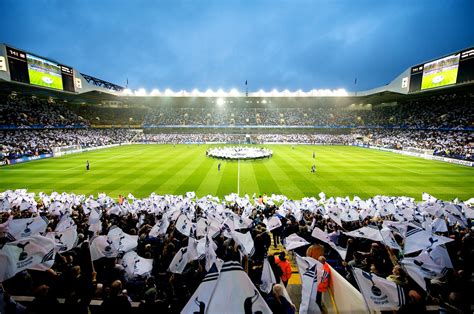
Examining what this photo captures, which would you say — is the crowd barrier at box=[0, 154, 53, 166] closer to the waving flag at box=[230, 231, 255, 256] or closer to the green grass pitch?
the green grass pitch

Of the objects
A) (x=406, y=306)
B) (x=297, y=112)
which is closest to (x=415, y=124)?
(x=297, y=112)

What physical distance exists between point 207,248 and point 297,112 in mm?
76814

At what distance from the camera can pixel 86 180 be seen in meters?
21.7

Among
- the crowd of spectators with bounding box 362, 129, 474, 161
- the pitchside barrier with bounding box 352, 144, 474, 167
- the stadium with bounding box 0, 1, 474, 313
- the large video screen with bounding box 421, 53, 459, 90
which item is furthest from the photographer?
the large video screen with bounding box 421, 53, 459, 90

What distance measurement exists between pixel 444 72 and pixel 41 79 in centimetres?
6975

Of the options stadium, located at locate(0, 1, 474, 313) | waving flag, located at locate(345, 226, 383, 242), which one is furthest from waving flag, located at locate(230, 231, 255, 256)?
waving flag, located at locate(345, 226, 383, 242)

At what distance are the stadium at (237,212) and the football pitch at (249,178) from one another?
24 centimetres

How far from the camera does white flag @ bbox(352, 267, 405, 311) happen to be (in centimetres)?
324

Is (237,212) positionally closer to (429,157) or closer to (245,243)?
(245,243)

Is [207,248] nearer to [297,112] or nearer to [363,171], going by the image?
[363,171]

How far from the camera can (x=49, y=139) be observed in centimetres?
4544

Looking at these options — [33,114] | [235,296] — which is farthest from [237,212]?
[33,114]

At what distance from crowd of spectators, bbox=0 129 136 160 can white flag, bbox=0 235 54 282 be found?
37.5 metres

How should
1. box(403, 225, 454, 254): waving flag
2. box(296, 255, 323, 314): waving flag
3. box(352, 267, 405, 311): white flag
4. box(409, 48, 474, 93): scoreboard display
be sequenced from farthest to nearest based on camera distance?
box(409, 48, 474, 93): scoreboard display → box(403, 225, 454, 254): waving flag → box(296, 255, 323, 314): waving flag → box(352, 267, 405, 311): white flag
